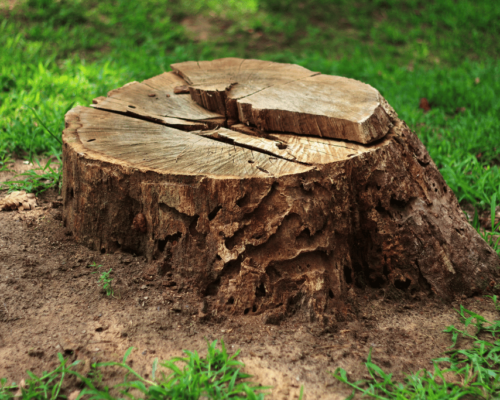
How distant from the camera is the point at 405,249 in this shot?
229 cm

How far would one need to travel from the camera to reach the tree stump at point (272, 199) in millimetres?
2025

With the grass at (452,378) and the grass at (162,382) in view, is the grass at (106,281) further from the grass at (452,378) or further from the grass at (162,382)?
the grass at (452,378)

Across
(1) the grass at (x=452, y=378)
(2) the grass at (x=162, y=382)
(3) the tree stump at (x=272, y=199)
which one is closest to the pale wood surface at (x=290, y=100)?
(3) the tree stump at (x=272, y=199)

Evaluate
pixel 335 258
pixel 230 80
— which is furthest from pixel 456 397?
pixel 230 80

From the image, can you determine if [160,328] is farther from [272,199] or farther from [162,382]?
[272,199]

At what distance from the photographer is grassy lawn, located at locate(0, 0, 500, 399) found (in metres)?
3.61

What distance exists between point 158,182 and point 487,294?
5.66ft

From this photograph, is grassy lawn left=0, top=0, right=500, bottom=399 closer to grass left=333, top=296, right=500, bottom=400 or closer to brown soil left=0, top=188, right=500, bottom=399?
grass left=333, top=296, right=500, bottom=400

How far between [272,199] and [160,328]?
29.2 inches

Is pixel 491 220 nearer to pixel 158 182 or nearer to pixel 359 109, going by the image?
pixel 359 109

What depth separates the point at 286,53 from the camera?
5.89 m

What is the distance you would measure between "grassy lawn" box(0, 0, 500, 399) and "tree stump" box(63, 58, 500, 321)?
18.0 inches

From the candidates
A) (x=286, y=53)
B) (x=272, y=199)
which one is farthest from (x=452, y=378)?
(x=286, y=53)

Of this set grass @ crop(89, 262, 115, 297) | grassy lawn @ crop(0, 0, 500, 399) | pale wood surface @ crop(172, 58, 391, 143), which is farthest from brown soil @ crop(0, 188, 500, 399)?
pale wood surface @ crop(172, 58, 391, 143)
